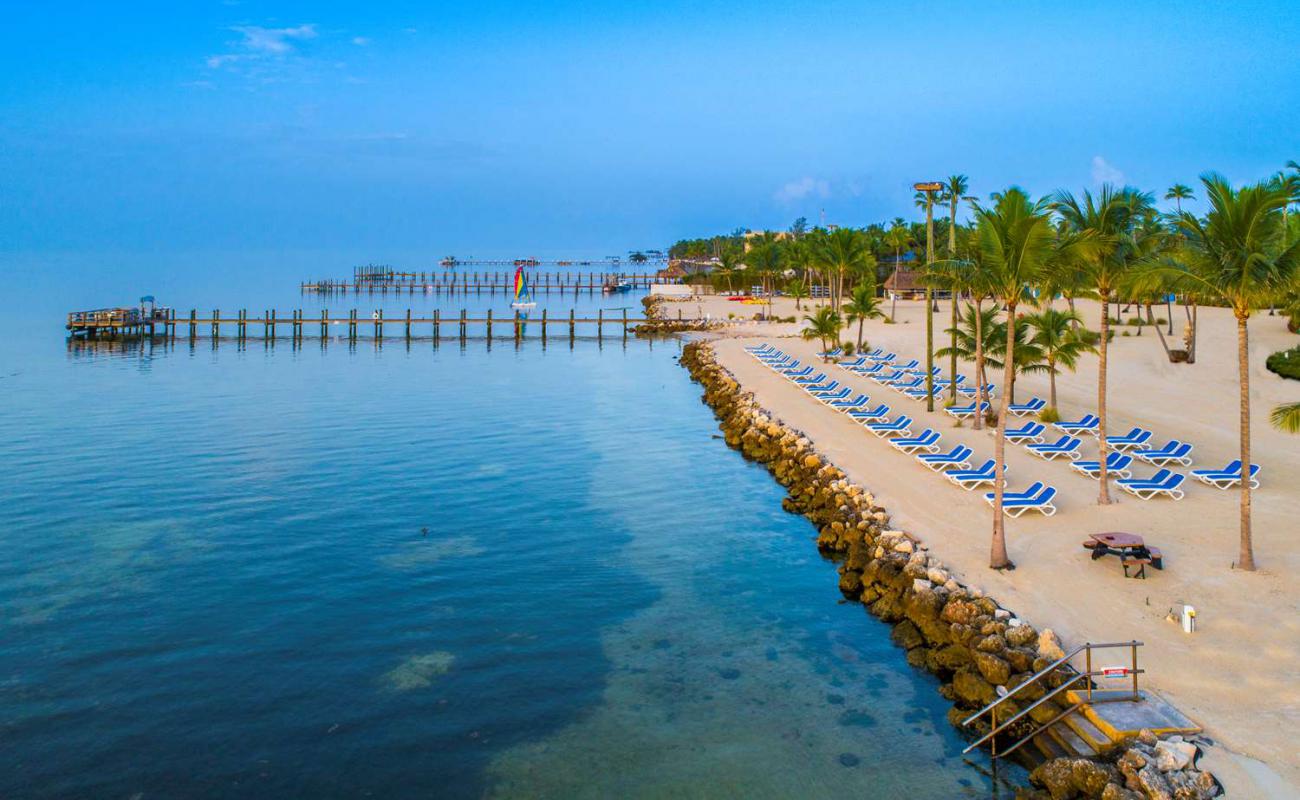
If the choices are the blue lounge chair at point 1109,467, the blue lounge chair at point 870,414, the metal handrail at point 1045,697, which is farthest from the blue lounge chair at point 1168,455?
the metal handrail at point 1045,697

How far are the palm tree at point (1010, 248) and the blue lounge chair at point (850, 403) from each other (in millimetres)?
16610

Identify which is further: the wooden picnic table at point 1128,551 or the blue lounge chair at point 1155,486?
the blue lounge chair at point 1155,486

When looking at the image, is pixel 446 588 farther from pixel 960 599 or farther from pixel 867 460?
pixel 867 460

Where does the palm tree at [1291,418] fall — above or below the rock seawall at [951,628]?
above

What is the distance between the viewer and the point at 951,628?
46.7 feet

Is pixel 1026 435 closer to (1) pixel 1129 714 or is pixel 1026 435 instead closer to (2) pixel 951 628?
(2) pixel 951 628

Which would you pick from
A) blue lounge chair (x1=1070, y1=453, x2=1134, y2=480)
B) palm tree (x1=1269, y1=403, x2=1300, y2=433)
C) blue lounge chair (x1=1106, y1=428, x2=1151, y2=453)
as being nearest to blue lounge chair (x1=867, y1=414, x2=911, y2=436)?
blue lounge chair (x1=1106, y1=428, x2=1151, y2=453)

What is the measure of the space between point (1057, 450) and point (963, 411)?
22.1 feet

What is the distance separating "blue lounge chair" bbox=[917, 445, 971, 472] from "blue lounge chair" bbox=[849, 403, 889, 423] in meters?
6.55

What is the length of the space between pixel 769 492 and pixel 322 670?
14056 millimetres

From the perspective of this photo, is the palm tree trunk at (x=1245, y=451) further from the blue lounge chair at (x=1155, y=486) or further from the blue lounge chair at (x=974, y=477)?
the blue lounge chair at (x=974, y=477)

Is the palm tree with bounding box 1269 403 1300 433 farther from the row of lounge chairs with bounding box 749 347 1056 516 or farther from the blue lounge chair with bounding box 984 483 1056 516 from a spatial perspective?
the blue lounge chair with bounding box 984 483 1056 516

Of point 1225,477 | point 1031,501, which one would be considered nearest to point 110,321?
point 1031,501

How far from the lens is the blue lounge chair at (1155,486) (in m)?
19.0
